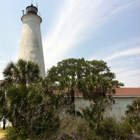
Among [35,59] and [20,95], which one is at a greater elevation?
[35,59]

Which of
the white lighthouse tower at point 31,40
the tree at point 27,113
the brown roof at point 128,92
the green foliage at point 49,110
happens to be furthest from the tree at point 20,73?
the brown roof at point 128,92

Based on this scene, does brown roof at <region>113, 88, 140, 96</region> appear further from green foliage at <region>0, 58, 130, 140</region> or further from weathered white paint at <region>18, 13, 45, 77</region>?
weathered white paint at <region>18, 13, 45, 77</region>

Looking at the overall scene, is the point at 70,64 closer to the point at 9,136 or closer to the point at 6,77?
the point at 6,77

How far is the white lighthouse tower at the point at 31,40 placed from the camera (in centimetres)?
2066

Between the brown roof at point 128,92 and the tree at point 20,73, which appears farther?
the brown roof at point 128,92

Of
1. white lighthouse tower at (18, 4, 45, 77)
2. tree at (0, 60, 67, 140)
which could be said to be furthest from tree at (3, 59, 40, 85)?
white lighthouse tower at (18, 4, 45, 77)

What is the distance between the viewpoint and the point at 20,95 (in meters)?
9.30

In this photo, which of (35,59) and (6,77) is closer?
(6,77)

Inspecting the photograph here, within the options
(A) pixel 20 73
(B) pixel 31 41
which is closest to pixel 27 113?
(A) pixel 20 73

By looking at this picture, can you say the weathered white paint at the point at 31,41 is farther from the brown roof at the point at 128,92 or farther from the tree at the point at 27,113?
the tree at the point at 27,113

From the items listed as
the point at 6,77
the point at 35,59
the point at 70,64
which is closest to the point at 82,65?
the point at 70,64

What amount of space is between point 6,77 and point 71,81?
5.19 m

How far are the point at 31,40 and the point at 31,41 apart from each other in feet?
0.39

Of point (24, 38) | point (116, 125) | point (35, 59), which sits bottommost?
point (116, 125)
